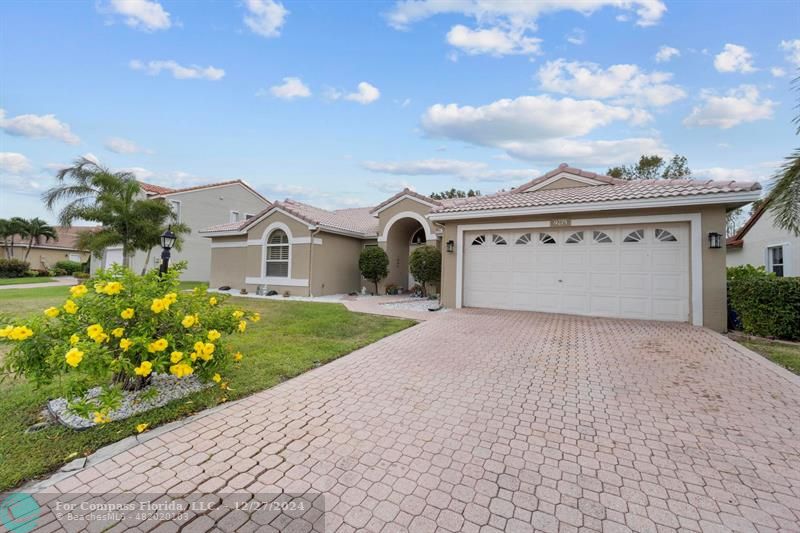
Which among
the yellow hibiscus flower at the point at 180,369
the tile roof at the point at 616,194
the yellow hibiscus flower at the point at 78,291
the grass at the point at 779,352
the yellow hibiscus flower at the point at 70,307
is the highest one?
the tile roof at the point at 616,194

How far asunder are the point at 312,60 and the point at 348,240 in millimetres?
8457

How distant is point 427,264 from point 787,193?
10.6 meters

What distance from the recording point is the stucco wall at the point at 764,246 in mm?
12562

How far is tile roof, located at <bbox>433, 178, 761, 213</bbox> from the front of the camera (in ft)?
29.7

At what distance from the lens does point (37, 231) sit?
118 feet

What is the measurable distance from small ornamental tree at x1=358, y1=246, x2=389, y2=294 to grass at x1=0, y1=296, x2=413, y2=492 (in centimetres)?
600

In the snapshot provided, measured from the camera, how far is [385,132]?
1673 centimetres

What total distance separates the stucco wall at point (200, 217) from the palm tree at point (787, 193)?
27.5 m

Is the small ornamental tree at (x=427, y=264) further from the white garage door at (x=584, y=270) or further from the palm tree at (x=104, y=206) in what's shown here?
the palm tree at (x=104, y=206)

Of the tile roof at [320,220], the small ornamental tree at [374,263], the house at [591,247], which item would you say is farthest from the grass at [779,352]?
the tile roof at [320,220]

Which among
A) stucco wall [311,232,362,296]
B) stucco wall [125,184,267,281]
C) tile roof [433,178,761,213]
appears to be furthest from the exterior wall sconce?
stucco wall [125,184,267,281]

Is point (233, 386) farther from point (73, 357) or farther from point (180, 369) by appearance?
point (73, 357)

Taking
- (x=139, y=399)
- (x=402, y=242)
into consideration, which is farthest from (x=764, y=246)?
(x=139, y=399)

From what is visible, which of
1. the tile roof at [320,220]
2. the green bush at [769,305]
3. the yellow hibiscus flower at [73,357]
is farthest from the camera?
the tile roof at [320,220]
